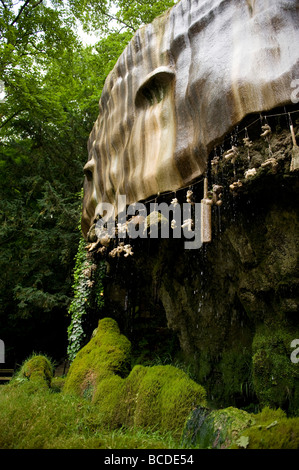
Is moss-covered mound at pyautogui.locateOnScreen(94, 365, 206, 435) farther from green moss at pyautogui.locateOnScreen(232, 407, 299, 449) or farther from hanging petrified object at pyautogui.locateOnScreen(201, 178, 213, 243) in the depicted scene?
hanging petrified object at pyautogui.locateOnScreen(201, 178, 213, 243)

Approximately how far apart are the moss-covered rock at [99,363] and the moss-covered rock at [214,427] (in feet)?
7.23

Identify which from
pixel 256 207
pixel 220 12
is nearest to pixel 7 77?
A: pixel 220 12

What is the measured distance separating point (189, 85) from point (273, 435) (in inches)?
155

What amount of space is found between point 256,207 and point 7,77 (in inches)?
335

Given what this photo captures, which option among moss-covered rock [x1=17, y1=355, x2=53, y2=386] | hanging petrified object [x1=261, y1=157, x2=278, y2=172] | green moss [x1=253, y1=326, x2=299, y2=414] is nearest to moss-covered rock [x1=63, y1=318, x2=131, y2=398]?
moss-covered rock [x1=17, y1=355, x2=53, y2=386]

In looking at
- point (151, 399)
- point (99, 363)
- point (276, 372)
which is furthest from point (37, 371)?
point (276, 372)

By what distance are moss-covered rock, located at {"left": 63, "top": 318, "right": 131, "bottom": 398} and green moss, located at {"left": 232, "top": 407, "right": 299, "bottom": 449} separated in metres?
2.98

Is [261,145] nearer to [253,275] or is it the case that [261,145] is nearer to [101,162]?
[253,275]

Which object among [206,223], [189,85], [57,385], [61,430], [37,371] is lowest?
[57,385]

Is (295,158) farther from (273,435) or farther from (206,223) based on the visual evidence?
(273,435)

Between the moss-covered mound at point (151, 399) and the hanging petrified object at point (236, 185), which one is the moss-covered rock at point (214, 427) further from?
the hanging petrified object at point (236, 185)

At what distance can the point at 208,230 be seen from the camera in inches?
150

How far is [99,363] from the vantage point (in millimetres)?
5387

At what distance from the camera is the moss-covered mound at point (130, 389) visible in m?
3.54
